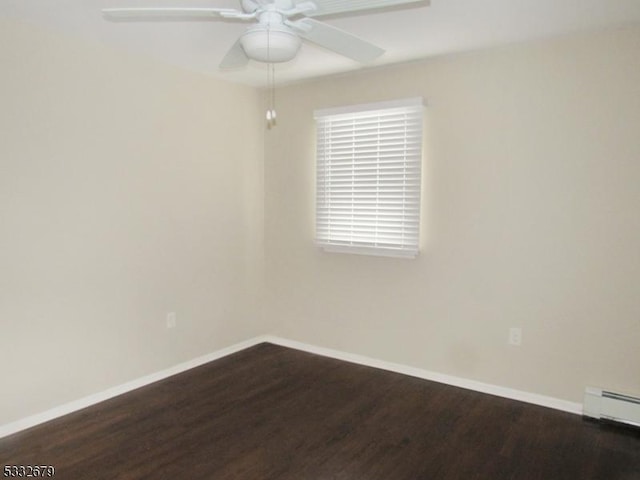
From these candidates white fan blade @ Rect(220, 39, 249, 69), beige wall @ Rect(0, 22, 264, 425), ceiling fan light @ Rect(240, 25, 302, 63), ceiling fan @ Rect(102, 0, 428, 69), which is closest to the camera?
ceiling fan @ Rect(102, 0, 428, 69)

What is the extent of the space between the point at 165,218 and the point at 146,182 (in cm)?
31

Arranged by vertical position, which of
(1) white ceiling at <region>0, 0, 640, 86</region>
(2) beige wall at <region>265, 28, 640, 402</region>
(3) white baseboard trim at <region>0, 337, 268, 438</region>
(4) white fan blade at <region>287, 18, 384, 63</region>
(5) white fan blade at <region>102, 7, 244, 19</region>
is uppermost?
(1) white ceiling at <region>0, 0, 640, 86</region>

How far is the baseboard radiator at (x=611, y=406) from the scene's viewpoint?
107 inches

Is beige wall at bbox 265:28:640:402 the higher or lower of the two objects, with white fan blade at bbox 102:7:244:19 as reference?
lower

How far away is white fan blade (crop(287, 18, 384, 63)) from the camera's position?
6.24 ft

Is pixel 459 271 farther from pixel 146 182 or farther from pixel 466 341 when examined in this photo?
pixel 146 182

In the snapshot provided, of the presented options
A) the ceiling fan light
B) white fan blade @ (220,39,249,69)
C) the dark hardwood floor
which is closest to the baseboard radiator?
the dark hardwood floor

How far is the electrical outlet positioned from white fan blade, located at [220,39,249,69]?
245 cm

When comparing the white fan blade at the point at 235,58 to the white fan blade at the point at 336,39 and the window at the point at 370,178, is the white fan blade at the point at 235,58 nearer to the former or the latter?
the white fan blade at the point at 336,39

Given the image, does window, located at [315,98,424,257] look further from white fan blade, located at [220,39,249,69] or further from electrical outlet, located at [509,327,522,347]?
white fan blade, located at [220,39,249,69]

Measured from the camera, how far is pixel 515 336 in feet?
10.2

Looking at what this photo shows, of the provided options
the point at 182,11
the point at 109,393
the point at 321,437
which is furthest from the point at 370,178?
the point at 109,393

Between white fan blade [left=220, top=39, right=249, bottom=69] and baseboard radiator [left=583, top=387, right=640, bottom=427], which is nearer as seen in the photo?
white fan blade [left=220, top=39, right=249, bottom=69]

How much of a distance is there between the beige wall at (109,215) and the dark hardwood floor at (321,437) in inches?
14.2
